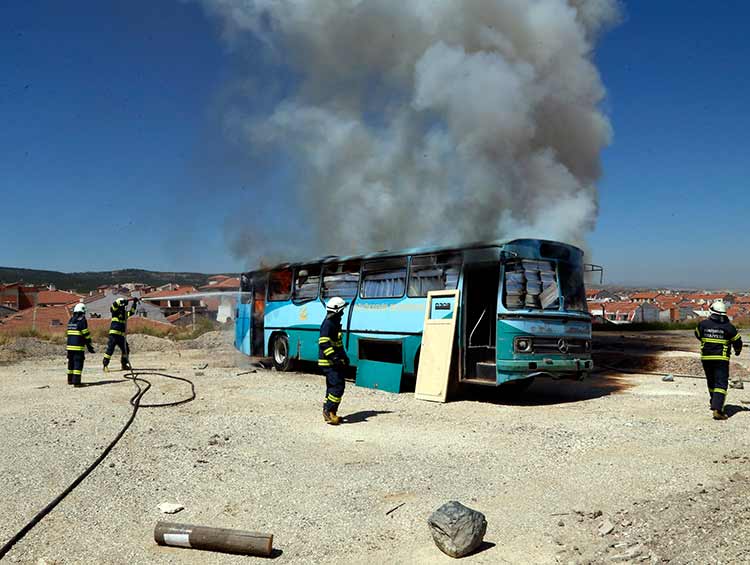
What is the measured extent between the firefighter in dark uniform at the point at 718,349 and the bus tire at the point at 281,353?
27.6ft

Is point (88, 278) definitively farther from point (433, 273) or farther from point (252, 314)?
point (433, 273)

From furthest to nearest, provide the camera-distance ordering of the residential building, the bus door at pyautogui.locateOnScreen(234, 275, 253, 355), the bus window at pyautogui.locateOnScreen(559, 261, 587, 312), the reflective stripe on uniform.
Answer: the residential building → the bus door at pyautogui.locateOnScreen(234, 275, 253, 355) → the bus window at pyautogui.locateOnScreen(559, 261, 587, 312) → the reflective stripe on uniform

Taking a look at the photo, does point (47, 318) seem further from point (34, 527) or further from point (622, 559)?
point (622, 559)

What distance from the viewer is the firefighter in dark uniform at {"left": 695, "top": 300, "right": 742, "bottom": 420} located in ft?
26.9

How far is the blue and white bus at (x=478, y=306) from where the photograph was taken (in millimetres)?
9680

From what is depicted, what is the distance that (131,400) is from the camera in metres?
10.2

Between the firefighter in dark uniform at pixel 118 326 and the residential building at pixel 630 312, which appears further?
the residential building at pixel 630 312

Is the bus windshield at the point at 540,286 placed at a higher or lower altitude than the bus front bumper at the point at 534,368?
higher

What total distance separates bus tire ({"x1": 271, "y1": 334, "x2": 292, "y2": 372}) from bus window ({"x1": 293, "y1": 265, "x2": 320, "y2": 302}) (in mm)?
1036

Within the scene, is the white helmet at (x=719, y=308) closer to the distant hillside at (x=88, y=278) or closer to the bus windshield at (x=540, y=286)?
the bus windshield at (x=540, y=286)

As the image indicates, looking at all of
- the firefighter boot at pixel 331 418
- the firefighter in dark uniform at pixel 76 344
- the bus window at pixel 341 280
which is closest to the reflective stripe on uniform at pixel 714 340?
the firefighter boot at pixel 331 418

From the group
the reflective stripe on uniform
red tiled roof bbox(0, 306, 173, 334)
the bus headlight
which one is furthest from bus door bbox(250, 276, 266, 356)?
red tiled roof bbox(0, 306, 173, 334)

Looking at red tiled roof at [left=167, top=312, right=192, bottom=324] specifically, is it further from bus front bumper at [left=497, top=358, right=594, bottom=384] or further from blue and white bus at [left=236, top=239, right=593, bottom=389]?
bus front bumper at [left=497, top=358, right=594, bottom=384]

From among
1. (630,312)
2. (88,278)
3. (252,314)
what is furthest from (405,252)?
(88,278)
